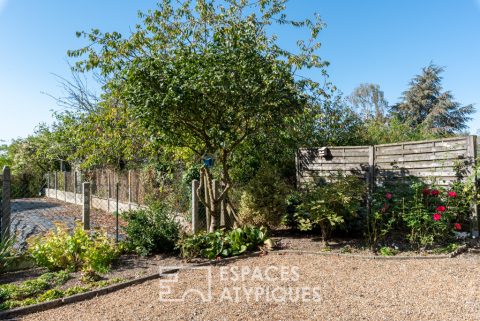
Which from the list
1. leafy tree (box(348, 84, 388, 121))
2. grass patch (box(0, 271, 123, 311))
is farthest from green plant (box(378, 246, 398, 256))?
leafy tree (box(348, 84, 388, 121))

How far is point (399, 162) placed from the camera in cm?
710

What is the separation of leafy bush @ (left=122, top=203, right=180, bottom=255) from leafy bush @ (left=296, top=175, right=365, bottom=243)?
239 centimetres

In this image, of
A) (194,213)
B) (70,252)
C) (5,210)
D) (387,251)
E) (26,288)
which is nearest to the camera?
(26,288)

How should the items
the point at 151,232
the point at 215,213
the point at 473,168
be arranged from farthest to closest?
the point at 215,213, the point at 473,168, the point at 151,232

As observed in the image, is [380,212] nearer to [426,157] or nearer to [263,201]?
[426,157]

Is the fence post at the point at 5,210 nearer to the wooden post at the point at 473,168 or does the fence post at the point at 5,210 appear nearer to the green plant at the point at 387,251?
the green plant at the point at 387,251

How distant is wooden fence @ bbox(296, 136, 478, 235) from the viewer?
20.6 feet

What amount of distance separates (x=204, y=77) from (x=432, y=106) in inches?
1131

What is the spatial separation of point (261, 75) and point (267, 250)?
3.09 meters

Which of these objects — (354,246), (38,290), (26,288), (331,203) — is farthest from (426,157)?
(26,288)

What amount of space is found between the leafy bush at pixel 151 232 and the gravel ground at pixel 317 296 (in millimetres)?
1207

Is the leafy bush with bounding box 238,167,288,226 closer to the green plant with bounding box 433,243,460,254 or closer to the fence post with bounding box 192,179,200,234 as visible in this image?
the fence post with bounding box 192,179,200,234

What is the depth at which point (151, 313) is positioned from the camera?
3490 mm
